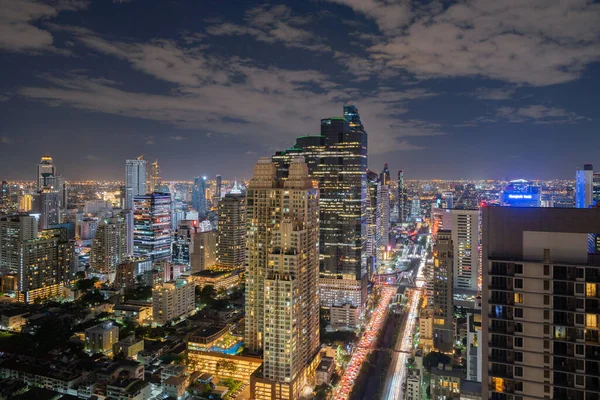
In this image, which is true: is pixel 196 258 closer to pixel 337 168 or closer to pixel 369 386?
pixel 337 168

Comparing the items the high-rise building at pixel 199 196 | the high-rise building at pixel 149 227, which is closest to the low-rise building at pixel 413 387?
the high-rise building at pixel 149 227

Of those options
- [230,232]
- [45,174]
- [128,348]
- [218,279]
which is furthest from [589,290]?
[45,174]

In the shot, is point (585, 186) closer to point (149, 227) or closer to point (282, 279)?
point (282, 279)

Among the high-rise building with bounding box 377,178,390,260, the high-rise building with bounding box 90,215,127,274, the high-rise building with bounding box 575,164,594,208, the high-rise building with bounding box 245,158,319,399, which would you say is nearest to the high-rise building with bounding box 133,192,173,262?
the high-rise building with bounding box 90,215,127,274

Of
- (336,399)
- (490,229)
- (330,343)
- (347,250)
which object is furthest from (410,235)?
(490,229)

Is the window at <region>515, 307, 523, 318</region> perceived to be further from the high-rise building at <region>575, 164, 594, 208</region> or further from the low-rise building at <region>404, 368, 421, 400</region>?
the high-rise building at <region>575, 164, 594, 208</region>
